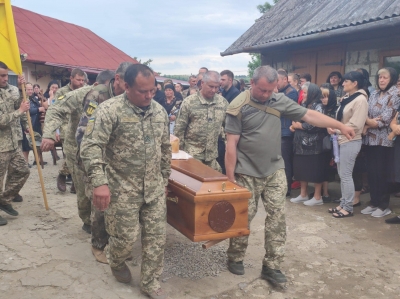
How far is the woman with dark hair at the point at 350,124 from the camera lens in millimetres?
5113

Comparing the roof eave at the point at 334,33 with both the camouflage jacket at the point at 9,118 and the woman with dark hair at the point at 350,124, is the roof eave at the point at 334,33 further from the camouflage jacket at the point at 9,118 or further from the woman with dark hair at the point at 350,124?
the camouflage jacket at the point at 9,118

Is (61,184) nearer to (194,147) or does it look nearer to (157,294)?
(194,147)

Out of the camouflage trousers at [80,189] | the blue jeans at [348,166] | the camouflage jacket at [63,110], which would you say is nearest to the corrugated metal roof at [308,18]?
the blue jeans at [348,166]

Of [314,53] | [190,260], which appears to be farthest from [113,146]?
[314,53]

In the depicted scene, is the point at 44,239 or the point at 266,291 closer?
the point at 266,291

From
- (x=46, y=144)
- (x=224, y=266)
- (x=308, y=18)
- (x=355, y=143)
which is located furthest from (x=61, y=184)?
(x=308, y=18)

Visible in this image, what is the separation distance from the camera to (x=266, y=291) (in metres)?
3.39

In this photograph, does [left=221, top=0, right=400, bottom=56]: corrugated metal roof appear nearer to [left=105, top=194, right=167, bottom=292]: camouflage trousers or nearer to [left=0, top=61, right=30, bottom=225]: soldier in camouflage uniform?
[left=105, top=194, right=167, bottom=292]: camouflage trousers

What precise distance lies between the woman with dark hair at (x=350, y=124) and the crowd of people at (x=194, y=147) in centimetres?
1

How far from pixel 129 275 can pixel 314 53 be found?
7.05 metres

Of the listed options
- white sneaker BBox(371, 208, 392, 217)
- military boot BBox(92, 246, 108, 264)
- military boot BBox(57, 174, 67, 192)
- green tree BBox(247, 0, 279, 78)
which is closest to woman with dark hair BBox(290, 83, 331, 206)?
white sneaker BBox(371, 208, 392, 217)

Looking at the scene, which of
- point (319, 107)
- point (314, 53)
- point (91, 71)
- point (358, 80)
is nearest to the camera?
point (358, 80)

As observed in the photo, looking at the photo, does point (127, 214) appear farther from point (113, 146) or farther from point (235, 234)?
point (235, 234)

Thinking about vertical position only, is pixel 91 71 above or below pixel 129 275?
above
